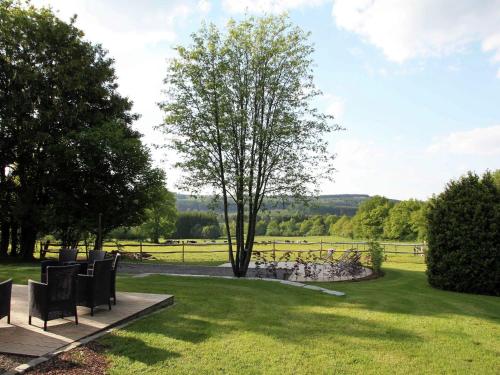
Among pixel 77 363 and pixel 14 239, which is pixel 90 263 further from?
pixel 14 239

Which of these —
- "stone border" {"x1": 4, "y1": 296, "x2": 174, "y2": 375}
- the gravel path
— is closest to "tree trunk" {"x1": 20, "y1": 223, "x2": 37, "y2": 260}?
the gravel path

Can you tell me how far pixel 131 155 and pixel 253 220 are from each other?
7.86 metres

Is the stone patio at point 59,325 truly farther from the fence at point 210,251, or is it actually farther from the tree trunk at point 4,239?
→ the tree trunk at point 4,239

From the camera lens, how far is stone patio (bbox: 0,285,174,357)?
5.07 metres

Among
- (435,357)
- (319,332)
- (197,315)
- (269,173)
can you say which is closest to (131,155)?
(269,173)

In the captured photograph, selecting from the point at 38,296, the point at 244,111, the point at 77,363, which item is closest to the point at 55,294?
the point at 38,296

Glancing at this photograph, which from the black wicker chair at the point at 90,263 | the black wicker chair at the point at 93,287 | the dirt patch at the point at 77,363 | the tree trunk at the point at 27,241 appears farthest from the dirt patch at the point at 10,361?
the tree trunk at the point at 27,241

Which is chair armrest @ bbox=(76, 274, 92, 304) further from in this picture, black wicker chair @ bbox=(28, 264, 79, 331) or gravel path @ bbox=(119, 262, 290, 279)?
gravel path @ bbox=(119, 262, 290, 279)

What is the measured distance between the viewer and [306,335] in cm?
604

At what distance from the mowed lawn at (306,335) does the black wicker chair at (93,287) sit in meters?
0.84

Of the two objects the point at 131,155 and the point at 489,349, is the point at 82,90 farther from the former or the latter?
the point at 489,349

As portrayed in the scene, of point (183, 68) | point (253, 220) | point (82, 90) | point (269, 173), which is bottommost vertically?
point (253, 220)

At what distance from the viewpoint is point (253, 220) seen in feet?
48.0

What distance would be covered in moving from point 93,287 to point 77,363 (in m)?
1.91
